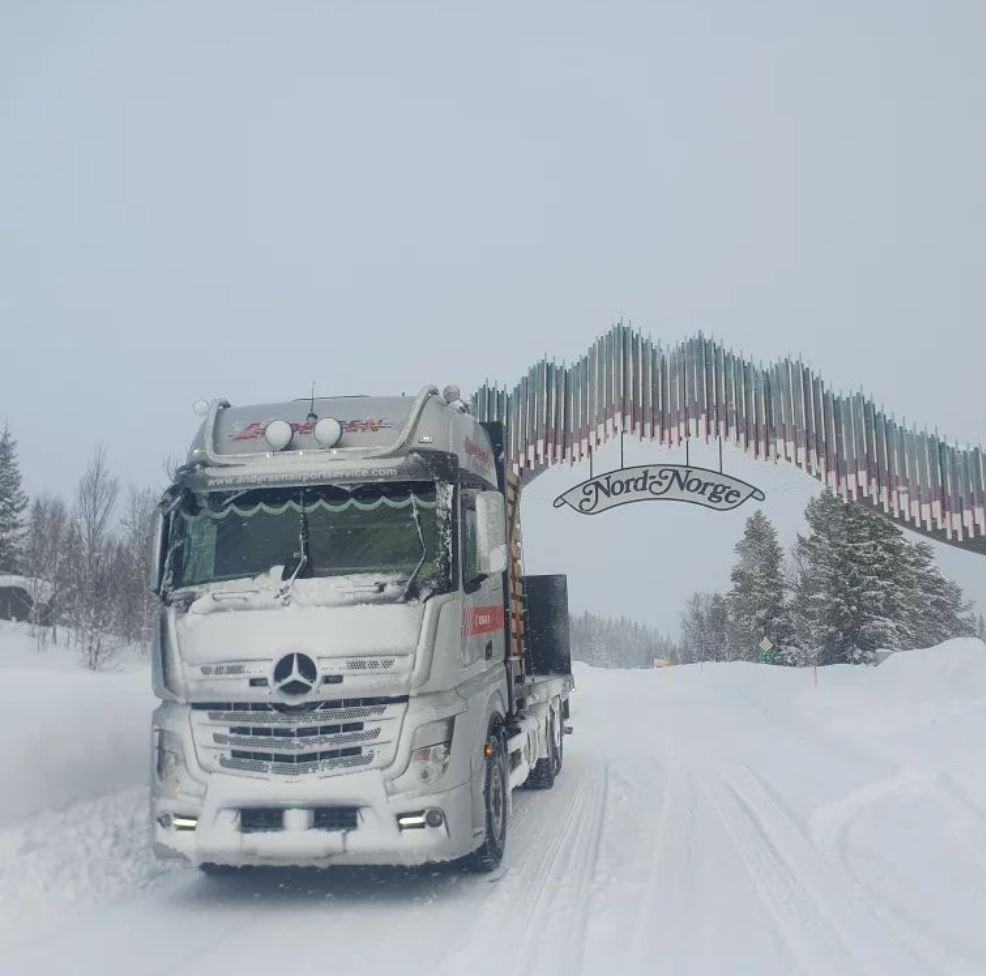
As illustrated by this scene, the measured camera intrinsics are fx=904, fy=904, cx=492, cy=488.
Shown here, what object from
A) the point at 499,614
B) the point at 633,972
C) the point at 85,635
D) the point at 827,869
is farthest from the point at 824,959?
the point at 85,635

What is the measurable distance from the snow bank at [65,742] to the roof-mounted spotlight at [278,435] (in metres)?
3.39

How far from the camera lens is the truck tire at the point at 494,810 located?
7105mm

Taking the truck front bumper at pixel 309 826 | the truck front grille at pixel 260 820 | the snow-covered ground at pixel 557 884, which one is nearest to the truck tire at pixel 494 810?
the snow-covered ground at pixel 557 884

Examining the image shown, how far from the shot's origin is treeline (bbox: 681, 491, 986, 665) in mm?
46312

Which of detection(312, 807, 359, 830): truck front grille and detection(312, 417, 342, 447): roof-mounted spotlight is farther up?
detection(312, 417, 342, 447): roof-mounted spotlight

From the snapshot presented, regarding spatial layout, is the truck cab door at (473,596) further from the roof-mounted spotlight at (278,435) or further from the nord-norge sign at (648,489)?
the nord-norge sign at (648,489)

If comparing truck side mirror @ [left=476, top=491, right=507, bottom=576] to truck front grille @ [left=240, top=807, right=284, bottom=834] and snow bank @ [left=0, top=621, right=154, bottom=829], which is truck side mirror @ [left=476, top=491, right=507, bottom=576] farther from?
snow bank @ [left=0, top=621, right=154, bottom=829]

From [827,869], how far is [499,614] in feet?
11.3

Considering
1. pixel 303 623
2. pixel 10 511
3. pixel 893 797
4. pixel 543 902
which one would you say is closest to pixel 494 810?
pixel 543 902

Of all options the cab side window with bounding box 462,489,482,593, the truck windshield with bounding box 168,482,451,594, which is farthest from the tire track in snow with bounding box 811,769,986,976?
the truck windshield with bounding box 168,482,451,594

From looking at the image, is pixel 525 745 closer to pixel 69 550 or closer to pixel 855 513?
pixel 69 550

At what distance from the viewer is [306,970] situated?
513 centimetres

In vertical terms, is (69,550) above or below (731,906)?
above

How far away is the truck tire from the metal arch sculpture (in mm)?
10959
